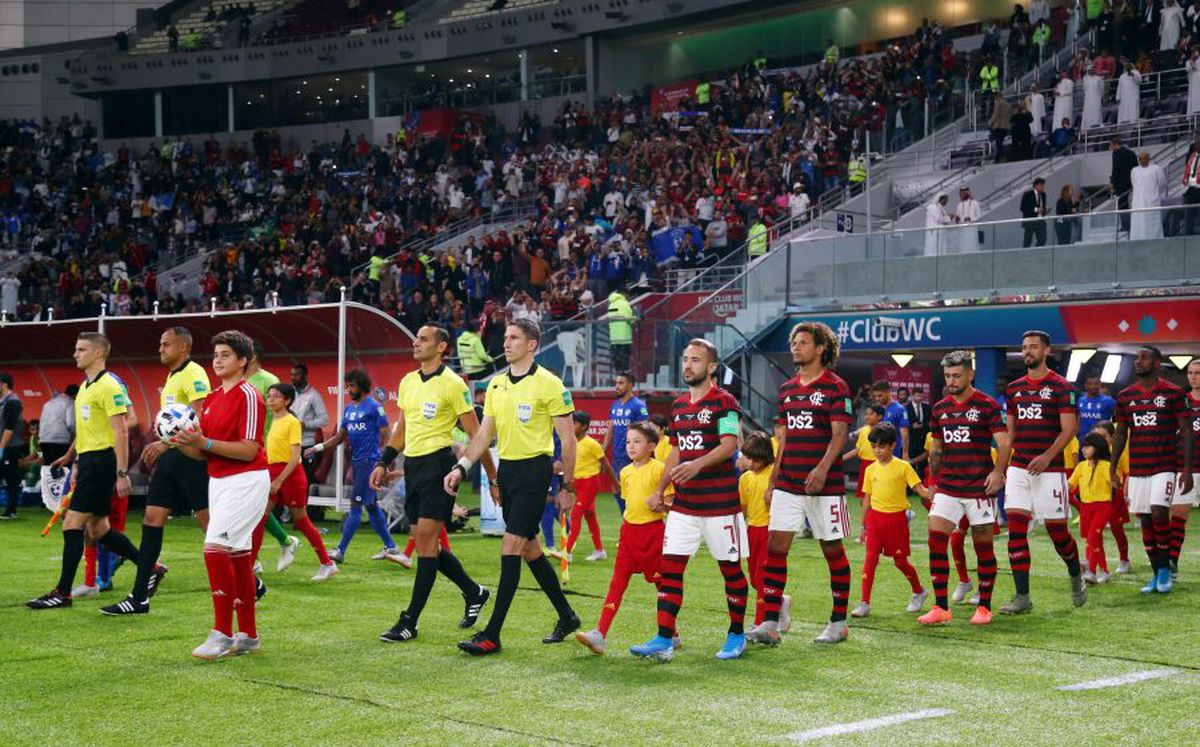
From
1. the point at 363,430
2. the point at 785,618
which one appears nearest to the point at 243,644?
the point at 785,618

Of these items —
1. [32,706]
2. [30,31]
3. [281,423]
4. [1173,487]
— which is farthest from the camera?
[30,31]

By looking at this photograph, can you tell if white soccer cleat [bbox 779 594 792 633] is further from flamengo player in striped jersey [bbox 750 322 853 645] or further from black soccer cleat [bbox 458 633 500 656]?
black soccer cleat [bbox 458 633 500 656]

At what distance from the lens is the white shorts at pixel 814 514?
9.06 meters

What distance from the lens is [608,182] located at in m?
35.2

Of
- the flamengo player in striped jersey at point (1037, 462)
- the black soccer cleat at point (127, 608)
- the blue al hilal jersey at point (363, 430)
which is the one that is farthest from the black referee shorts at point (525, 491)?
the blue al hilal jersey at point (363, 430)

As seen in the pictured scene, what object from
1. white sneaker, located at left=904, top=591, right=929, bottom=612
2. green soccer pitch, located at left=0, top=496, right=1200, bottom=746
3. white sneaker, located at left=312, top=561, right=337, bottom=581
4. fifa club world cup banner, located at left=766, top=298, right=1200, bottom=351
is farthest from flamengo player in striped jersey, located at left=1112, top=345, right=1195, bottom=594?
fifa club world cup banner, located at left=766, top=298, right=1200, bottom=351

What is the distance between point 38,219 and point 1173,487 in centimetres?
4076

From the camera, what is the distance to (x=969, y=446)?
1015cm

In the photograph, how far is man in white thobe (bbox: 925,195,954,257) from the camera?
23.4 meters

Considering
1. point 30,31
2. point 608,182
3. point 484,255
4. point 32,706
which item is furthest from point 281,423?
point 30,31

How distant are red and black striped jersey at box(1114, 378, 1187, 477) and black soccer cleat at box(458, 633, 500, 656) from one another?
6179 millimetres

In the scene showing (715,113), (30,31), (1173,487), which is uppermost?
(30,31)

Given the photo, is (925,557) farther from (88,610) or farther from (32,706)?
(32,706)

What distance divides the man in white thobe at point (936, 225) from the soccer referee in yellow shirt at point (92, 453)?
51.6 ft
